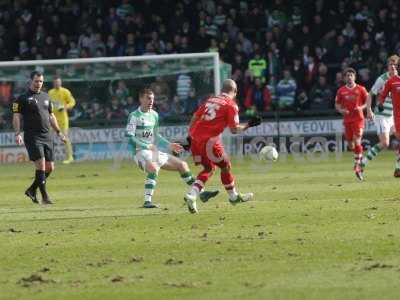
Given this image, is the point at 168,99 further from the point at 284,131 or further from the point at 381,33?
the point at 381,33

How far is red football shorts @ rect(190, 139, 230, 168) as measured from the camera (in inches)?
584

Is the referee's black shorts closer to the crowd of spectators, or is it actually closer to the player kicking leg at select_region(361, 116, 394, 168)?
the player kicking leg at select_region(361, 116, 394, 168)

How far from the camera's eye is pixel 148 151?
1631 cm

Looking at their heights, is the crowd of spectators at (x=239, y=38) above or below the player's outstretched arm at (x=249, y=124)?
above

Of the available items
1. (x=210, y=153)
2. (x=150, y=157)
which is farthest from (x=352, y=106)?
(x=210, y=153)

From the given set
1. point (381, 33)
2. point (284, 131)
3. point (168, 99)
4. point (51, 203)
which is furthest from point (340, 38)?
point (51, 203)

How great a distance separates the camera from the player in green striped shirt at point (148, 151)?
16.0 meters

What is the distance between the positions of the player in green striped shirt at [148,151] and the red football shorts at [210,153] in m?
1.04

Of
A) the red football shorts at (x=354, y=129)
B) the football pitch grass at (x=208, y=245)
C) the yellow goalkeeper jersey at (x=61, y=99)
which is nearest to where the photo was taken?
the football pitch grass at (x=208, y=245)

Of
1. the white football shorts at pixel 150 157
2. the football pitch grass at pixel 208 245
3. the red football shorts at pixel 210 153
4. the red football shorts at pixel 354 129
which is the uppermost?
the red football shorts at pixel 210 153

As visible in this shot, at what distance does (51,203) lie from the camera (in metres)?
17.4

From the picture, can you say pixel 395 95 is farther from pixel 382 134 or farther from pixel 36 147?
pixel 36 147

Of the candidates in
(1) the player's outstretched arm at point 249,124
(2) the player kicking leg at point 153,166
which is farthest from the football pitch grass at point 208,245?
(1) the player's outstretched arm at point 249,124

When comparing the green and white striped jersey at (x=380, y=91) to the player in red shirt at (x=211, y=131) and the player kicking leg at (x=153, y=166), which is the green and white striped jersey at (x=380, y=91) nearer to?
the player kicking leg at (x=153, y=166)
